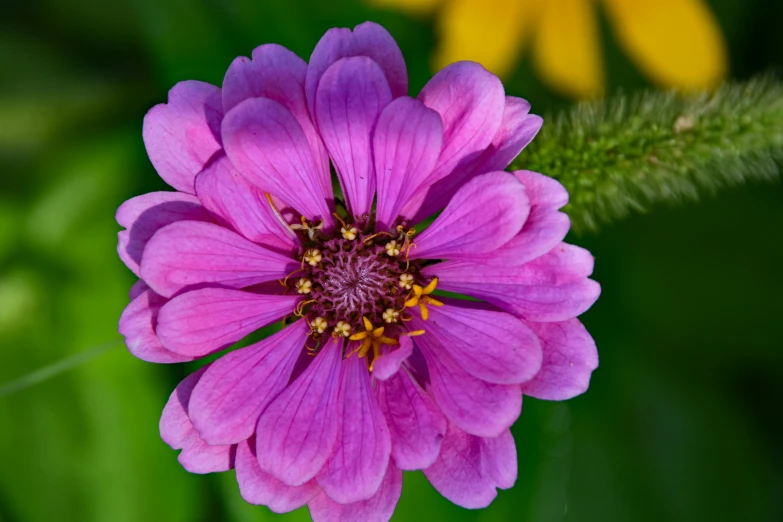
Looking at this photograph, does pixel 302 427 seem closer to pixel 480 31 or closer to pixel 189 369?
pixel 189 369

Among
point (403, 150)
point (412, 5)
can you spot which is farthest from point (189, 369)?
point (412, 5)

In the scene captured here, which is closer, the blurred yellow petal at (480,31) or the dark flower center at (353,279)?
the dark flower center at (353,279)

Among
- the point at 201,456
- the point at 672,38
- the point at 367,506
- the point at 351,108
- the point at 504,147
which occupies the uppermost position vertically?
the point at 351,108

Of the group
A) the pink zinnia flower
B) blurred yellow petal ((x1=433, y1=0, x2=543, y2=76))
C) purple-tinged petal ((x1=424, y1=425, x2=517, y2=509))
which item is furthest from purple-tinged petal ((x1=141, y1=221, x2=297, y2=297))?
blurred yellow petal ((x1=433, y1=0, x2=543, y2=76))

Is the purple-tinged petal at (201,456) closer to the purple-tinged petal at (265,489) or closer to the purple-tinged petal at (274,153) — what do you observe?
the purple-tinged petal at (265,489)

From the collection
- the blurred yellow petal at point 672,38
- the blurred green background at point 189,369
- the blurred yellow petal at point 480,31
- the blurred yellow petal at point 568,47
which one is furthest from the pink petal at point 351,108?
the blurred yellow petal at point 672,38

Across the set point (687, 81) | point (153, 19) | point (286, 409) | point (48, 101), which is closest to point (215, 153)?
point (286, 409)
